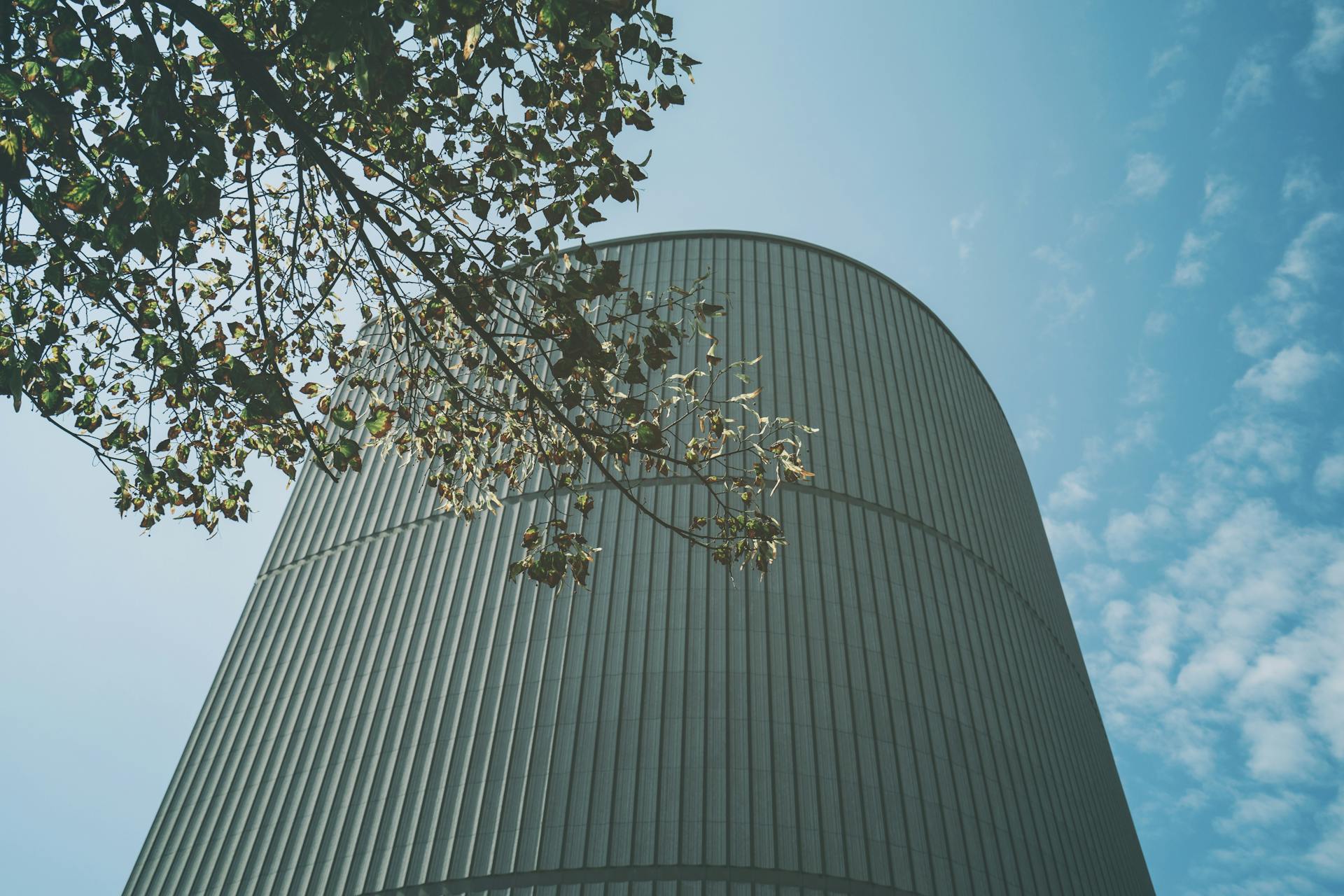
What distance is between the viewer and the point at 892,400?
58.0 ft

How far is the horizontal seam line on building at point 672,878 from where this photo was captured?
1070cm

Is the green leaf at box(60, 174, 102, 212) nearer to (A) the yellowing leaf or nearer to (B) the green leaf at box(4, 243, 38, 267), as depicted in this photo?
(B) the green leaf at box(4, 243, 38, 267)

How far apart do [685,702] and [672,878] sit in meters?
2.33

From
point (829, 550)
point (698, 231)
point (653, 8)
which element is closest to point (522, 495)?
point (829, 550)

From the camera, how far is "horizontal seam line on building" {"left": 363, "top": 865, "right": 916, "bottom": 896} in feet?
35.1

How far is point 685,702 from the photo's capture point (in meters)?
12.3

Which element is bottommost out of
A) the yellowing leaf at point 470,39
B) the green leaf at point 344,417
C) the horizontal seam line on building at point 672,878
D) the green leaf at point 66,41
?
the horizontal seam line on building at point 672,878

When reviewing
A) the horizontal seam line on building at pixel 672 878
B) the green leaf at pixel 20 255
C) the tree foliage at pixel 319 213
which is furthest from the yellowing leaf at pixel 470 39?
the horizontal seam line on building at pixel 672 878

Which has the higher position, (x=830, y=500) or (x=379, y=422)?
(x=830, y=500)

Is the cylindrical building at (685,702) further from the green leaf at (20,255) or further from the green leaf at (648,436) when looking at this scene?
the green leaf at (20,255)

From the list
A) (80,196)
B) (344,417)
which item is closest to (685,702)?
(344,417)

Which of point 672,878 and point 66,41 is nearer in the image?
point 66,41

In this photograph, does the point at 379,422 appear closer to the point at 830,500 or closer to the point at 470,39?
the point at 470,39

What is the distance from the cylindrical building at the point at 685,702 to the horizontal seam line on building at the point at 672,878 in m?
0.03
